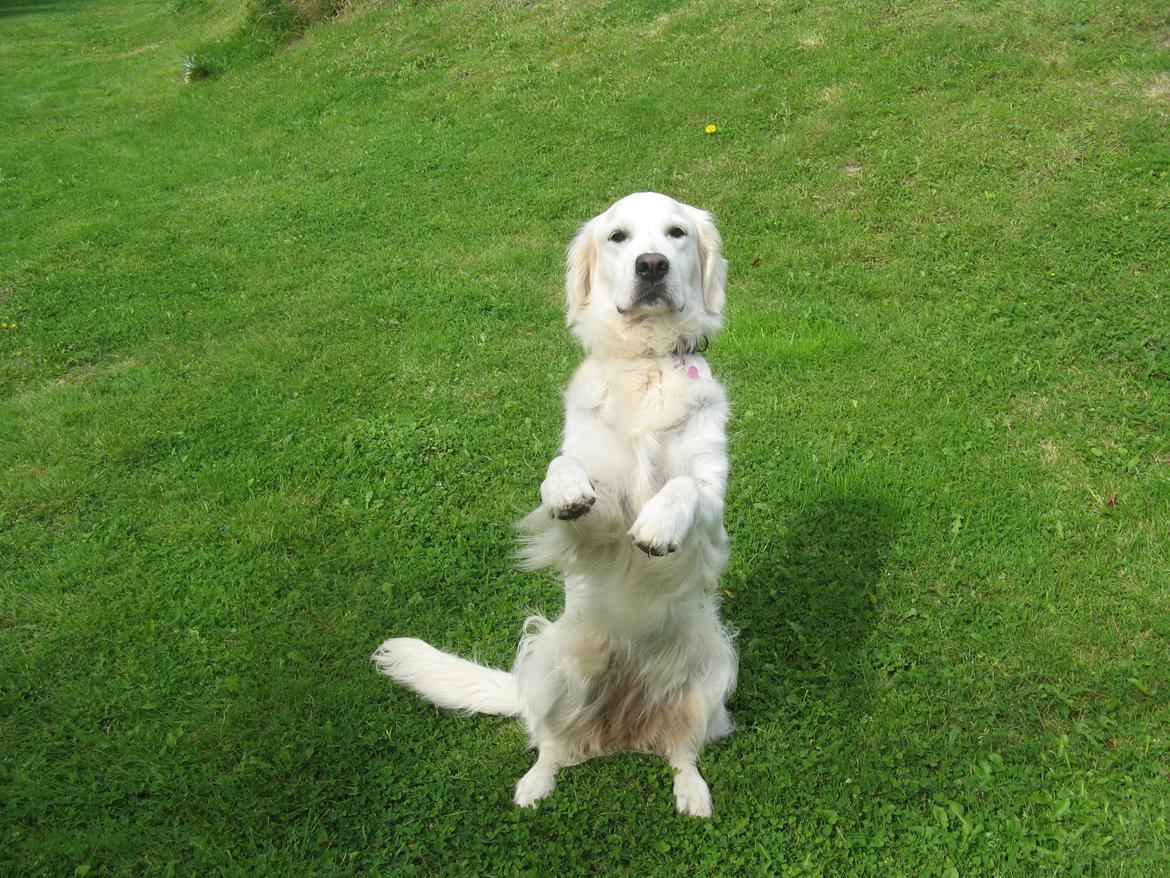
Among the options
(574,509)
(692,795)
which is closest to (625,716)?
(692,795)

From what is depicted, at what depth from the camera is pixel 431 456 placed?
4582 millimetres

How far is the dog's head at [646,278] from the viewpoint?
2865 millimetres

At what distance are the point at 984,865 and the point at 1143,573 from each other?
1.62 meters

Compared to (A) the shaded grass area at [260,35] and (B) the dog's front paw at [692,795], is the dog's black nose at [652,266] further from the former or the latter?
(A) the shaded grass area at [260,35]

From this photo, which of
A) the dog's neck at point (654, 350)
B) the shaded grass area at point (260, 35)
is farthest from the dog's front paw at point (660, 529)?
the shaded grass area at point (260, 35)

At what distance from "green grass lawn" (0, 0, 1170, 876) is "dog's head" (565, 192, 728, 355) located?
1284 millimetres

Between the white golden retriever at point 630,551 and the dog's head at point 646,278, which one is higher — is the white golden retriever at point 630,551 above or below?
below

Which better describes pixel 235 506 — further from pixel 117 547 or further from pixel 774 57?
pixel 774 57

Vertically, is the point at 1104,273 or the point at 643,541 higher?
the point at 643,541

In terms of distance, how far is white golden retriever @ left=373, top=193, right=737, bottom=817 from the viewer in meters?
2.64

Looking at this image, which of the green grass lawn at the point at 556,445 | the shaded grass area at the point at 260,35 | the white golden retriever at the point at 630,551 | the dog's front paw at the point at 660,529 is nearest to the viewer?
the dog's front paw at the point at 660,529

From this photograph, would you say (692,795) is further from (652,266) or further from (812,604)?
(652,266)

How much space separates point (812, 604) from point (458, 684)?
151 cm

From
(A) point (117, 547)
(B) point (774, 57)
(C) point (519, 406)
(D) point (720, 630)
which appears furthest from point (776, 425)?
(B) point (774, 57)
